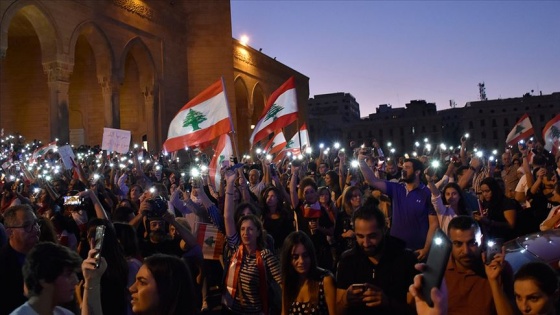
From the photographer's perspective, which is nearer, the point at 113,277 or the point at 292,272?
the point at 113,277

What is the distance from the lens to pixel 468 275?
351cm

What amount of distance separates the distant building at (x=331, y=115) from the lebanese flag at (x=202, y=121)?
74296mm

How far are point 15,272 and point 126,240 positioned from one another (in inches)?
33.4

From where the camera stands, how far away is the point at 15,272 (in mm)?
4102

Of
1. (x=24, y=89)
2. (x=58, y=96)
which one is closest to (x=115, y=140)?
(x=58, y=96)

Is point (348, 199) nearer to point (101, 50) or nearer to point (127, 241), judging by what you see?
point (127, 241)

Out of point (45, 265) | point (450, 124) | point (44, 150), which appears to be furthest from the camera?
point (450, 124)

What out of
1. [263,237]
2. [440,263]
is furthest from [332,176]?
[440,263]

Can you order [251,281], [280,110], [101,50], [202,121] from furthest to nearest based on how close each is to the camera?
[101,50], [280,110], [202,121], [251,281]

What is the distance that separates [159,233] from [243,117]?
122 feet

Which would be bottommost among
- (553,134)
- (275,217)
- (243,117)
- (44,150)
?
(275,217)

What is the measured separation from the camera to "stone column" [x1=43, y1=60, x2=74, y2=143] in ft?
76.4

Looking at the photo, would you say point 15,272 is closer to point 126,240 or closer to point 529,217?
point 126,240

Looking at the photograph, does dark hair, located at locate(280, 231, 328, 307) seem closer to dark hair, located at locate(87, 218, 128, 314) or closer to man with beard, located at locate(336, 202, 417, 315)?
man with beard, located at locate(336, 202, 417, 315)
